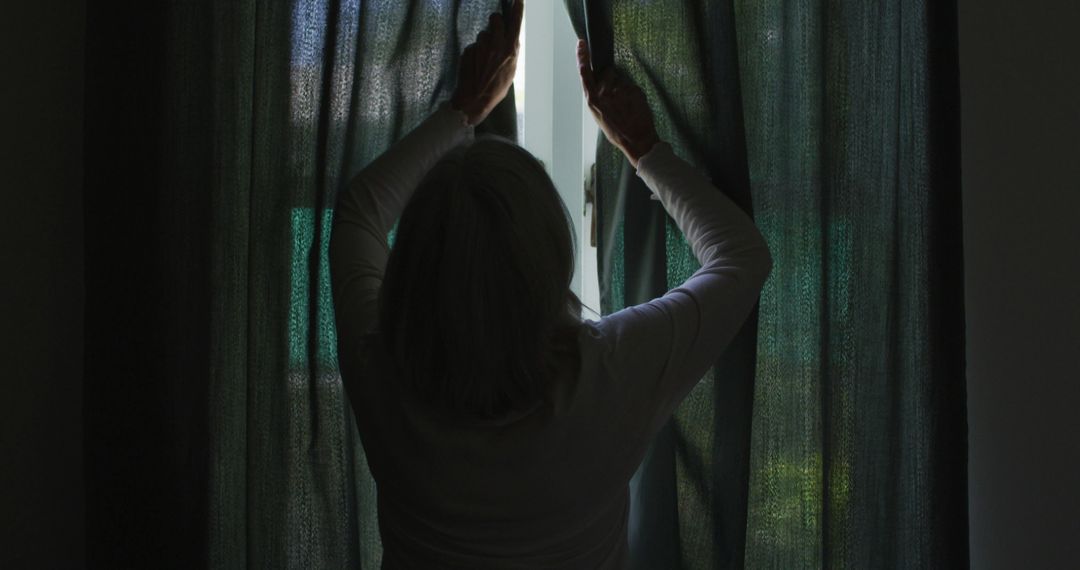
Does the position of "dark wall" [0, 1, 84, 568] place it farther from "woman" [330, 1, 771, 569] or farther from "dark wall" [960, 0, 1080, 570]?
"dark wall" [960, 0, 1080, 570]

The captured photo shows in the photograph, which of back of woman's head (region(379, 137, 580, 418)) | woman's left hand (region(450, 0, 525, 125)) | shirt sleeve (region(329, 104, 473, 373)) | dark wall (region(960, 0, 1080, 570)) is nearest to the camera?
back of woman's head (region(379, 137, 580, 418))

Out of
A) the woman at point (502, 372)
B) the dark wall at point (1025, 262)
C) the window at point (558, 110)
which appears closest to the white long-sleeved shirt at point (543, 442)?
the woman at point (502, 372)

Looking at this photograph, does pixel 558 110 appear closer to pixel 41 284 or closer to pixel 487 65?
pixel 487 65

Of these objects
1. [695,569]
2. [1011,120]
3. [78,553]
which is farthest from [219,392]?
[1011,120]

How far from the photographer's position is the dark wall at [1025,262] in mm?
1282

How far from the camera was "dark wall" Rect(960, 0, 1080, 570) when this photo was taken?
1.28m

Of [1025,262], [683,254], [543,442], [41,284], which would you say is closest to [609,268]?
[683,254]

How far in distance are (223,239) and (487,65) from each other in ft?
1.38

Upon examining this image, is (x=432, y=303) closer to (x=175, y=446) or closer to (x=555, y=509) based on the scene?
(x=555, y=509)

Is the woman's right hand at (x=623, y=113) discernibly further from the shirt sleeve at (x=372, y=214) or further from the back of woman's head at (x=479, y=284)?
the back of woman's head at (x=479, y=284)

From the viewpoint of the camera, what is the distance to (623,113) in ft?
3.59

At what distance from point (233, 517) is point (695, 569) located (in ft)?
2.13

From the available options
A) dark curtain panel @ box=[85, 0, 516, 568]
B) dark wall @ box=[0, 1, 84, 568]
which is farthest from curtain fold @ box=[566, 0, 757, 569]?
dark wall @ box=[0, 1, 84, 568]

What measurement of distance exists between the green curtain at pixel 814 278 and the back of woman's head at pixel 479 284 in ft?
1.39
